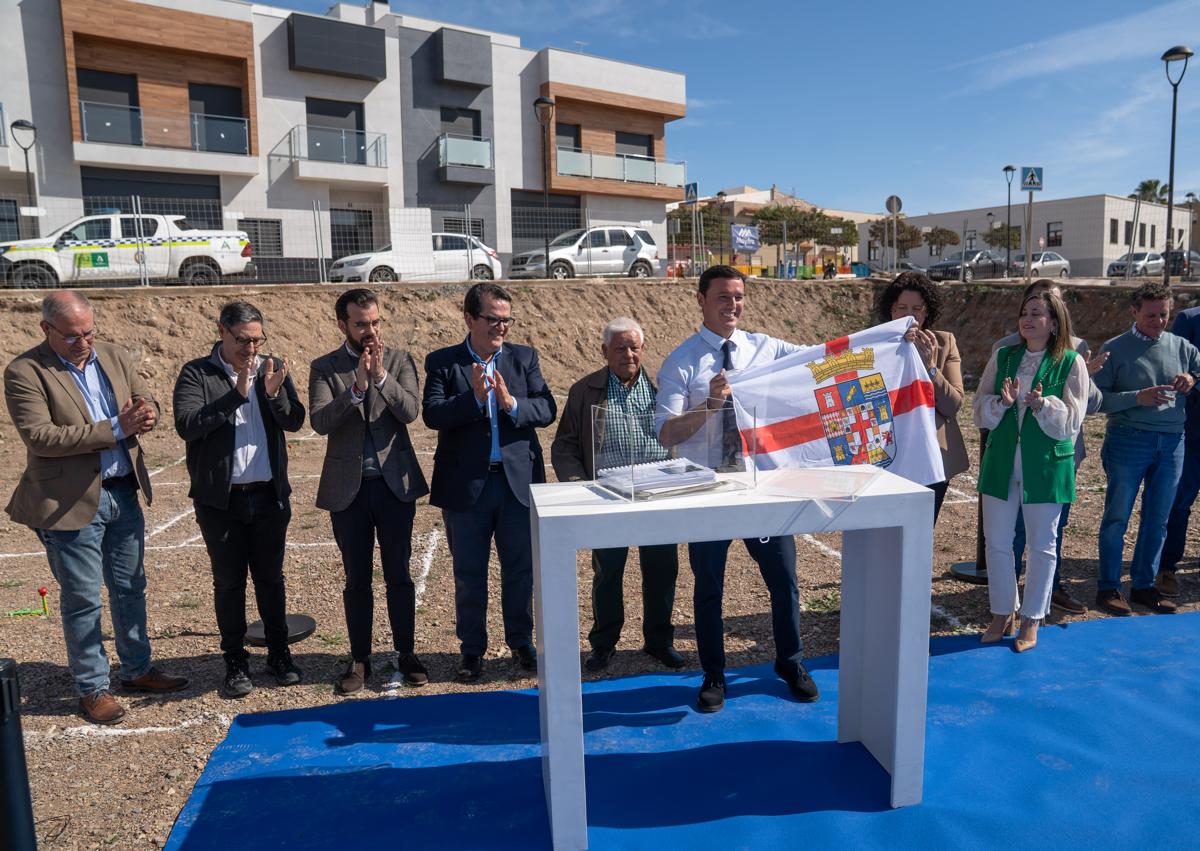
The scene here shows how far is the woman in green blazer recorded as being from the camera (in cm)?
454

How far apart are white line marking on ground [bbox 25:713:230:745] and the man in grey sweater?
5446mm

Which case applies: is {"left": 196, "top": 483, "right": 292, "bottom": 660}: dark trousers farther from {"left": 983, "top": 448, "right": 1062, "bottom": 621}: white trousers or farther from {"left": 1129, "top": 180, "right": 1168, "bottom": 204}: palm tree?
{"left": 1129, "top": 180, "right": 1168, "bottom": 204}: palm tree

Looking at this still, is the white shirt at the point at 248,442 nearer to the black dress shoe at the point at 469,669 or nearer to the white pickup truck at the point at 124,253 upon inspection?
the black dress shoe at the point at 469,669

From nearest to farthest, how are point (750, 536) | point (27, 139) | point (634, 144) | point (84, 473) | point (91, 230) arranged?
point (750, 536)
point (84, 473)
point (91, 230)
point (27, 139)
point (634, 144)

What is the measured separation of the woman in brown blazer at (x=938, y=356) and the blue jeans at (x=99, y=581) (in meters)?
4.31

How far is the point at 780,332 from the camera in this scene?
20.5m

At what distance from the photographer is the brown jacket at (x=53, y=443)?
3992 millimetres

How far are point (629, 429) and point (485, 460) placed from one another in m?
1.07

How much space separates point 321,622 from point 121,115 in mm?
22011

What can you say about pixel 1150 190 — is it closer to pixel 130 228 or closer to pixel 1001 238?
pixel 1001 238

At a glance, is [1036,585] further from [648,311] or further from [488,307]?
[648,311]

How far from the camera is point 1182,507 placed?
5.76m

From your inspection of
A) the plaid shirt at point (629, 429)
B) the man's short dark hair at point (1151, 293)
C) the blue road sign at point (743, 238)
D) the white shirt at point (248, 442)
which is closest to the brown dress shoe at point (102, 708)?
the white shirt at point (248, 442)

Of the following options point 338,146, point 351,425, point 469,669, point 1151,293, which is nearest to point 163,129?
point 338,146
